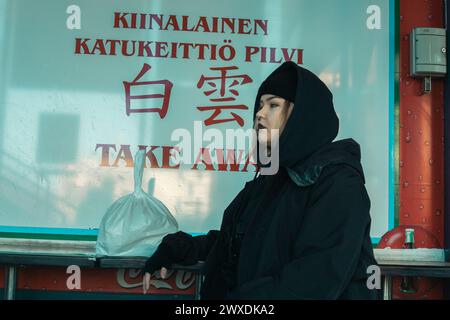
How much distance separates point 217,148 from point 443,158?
1.21m

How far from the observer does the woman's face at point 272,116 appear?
161 centimetres

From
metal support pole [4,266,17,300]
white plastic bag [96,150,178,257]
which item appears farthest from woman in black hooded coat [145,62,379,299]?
metal support pole [4,266,17,300]

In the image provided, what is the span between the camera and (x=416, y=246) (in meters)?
2.76

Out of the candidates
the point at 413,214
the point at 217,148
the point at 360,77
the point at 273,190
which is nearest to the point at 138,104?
the point at 217,148

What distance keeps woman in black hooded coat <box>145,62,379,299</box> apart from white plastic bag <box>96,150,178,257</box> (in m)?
0.80

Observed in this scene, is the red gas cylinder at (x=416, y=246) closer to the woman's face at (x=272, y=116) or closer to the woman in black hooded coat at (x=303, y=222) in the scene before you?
the woman in black hooded coat at (x=303, y=222)

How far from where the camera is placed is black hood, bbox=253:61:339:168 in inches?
57.6

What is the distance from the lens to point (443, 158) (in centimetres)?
288

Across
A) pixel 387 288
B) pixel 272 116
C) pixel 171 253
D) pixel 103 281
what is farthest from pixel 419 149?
pixel 103 281

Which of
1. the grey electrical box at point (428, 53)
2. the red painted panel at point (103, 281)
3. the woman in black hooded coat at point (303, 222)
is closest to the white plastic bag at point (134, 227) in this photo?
the red painted panel at point (103, 281)

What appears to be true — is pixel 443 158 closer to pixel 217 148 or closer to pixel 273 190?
pixel 217 148

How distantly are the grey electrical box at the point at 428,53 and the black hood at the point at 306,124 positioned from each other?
153cm

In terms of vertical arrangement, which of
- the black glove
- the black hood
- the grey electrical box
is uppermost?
the grey electrical box

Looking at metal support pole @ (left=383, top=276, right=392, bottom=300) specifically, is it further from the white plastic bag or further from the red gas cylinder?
the white plastic bag
